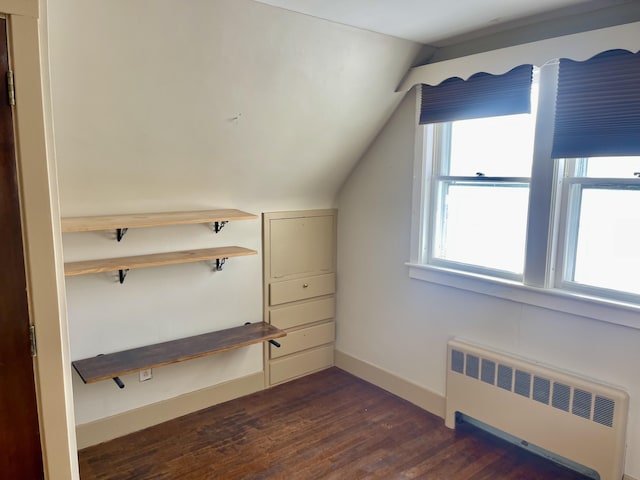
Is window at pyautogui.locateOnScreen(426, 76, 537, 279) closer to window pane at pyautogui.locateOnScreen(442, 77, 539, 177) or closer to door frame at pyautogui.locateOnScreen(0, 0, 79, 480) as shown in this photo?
window pane at pyautogui.locateOnScreen(442, 77, 539, 177)

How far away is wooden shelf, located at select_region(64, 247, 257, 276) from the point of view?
7.85 feet

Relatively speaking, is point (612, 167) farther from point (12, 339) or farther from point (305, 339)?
point (12, 339)

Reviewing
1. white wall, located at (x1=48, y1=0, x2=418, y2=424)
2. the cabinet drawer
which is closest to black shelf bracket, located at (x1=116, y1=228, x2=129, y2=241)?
white wall, located at (x1=48, y1=0, x2=418, y2=424)

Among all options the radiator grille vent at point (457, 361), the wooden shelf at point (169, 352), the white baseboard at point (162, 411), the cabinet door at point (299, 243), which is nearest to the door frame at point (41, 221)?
the wooden shelf at point (169, 352)

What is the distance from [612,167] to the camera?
225cm

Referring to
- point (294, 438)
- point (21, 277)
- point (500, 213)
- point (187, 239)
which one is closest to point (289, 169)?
point (187, 239)

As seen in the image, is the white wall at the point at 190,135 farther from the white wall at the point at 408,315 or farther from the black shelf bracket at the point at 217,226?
the white wall at the point at 408,315

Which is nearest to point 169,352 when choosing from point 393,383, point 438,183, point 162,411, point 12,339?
point 162,411

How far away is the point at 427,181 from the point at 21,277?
2.32 metres

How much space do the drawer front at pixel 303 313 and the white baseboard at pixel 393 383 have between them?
353 millimetres

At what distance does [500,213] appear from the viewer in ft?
9.00

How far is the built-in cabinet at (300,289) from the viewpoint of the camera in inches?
133

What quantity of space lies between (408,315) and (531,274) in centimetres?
93

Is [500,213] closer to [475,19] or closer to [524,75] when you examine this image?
[524,75]
